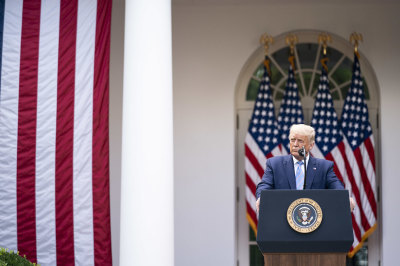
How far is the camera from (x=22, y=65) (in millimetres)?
7852

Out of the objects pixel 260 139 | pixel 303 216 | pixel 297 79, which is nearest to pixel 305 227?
pixel 303 216

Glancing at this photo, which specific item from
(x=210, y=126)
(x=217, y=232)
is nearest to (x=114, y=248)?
(x=217, y=232)

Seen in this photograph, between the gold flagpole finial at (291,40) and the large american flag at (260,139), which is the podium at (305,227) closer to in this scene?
the large american flag at (260,139)

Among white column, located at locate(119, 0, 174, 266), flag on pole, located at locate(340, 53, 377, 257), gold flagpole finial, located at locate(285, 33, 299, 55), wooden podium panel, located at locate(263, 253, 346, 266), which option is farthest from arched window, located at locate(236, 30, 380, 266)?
wooden podium panel, located at locate(263, 253, 346, 266)

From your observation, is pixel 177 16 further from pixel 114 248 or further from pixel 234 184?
pixel 114 248

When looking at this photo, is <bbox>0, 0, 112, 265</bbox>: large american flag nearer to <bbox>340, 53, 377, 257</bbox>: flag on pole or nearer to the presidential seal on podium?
the presidential seal on podium

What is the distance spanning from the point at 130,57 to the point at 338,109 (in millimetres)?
5000

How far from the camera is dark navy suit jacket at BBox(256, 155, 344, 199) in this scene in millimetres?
→ 6062

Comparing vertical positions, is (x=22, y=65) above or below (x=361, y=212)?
above

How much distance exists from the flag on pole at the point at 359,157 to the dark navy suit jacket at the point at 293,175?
4.61 m

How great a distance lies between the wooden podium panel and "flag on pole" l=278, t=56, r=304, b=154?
18.4ft

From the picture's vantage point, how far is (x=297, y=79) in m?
11.0

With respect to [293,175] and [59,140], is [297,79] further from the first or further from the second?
[293,175]

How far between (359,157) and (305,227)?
5.77m
